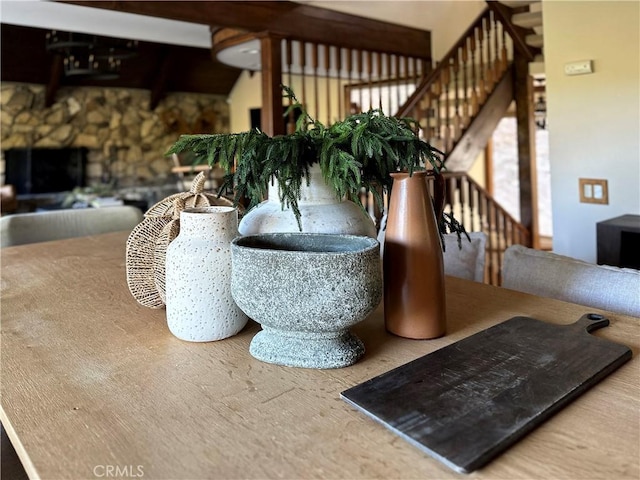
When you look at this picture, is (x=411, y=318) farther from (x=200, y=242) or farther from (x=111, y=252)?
(x=111, y=252)

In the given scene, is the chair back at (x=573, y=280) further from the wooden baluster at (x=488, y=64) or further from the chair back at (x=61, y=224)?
the wooden baluster at (x=488, y=64)

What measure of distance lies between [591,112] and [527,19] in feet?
6.37

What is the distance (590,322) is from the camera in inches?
37.0

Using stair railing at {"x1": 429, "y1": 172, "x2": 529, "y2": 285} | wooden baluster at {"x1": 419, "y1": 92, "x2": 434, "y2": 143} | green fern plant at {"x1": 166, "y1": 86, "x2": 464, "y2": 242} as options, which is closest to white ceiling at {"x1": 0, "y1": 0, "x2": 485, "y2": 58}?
wooden baluster at {"x1": 419, "y1": 92, "x2": 434, "y2": 143}

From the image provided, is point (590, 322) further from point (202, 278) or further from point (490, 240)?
point (490, 240)

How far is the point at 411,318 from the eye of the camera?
920 mm

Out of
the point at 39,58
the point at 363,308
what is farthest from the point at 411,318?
the point at 39,58

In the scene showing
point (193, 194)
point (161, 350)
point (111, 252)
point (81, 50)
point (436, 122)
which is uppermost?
point (81, 50)

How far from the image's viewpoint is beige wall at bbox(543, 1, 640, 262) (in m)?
2.53

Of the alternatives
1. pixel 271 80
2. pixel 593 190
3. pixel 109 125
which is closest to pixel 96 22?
pixel 271 80

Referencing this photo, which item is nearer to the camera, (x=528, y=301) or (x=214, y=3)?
(x=528, y=301)

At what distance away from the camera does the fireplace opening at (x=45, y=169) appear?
739 cm

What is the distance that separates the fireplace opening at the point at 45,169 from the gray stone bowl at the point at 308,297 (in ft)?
25.9

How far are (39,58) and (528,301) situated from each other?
780 centimetres
